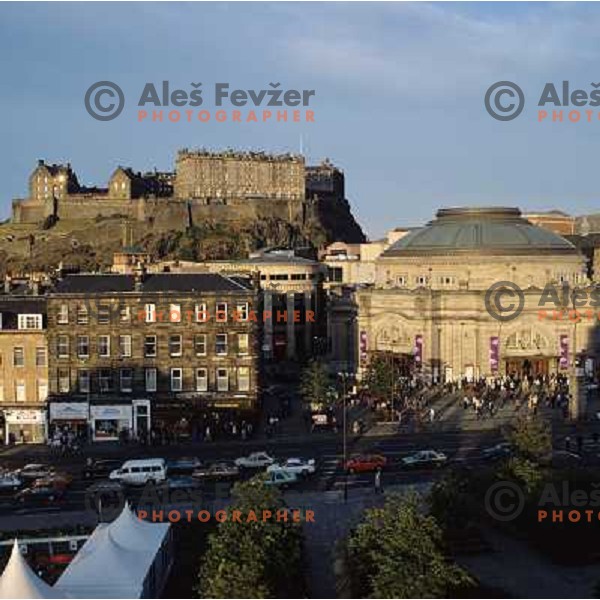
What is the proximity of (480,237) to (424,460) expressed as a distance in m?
36.7

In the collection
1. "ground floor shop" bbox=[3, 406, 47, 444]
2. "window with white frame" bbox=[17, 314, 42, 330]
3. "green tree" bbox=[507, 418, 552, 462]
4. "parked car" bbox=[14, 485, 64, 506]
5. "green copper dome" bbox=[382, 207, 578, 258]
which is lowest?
"parked car" bbox=[14, 485, 64, 506]

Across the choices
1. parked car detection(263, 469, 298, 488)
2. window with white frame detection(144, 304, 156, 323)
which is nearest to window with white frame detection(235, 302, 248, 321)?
window with white frame detection(144, 304, 156, 323)

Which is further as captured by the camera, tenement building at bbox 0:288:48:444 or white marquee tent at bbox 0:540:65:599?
tenement building at bbox 0:288:48:444

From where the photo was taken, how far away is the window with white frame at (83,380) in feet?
165

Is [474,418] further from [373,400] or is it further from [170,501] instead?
[170,501]

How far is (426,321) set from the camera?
233ft

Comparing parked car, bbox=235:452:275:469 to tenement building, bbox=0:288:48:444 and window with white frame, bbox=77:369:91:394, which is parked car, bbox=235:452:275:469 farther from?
tenement building, bbox=0:288:48:444

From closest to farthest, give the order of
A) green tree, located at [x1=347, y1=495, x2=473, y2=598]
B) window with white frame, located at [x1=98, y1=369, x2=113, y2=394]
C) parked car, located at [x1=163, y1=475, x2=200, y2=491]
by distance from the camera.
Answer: green tree, located at [x1=347, y1=495, x2=473, y2=598] → parked car, located at [x1=163, y1=475, x2=200, y2=491] → window with white frame, located at [x1=98, y1=369, x2=113, y2=394]

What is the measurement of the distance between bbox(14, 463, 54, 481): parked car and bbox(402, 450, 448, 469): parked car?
44.3 ft

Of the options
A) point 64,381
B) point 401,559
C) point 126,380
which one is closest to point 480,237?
point 126,380

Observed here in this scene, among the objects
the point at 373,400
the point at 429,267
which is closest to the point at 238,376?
the point at 373,400

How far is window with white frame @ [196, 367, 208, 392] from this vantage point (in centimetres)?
5016

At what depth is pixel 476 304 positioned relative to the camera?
69.8 meters

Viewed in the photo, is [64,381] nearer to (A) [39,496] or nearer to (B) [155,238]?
(A) [39,496]
